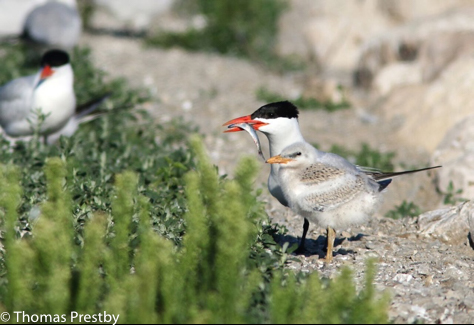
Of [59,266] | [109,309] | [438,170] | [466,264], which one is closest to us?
[109,309]

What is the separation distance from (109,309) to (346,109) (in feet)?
18.6

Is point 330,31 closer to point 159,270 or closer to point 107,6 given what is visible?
point 107,6

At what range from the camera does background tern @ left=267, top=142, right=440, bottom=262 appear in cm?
350

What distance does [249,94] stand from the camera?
8.06 meters

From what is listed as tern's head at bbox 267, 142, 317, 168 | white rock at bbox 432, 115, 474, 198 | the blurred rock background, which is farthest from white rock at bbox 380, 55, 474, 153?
tern's head at bbox 267, 142, 317, 168

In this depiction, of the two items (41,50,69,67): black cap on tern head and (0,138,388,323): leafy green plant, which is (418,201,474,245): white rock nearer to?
(0,138,388,323): leafy green plant

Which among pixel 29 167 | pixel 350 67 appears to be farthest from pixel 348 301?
pixel 350 67

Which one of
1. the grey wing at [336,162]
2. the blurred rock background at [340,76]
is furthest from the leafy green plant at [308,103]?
the grey wing at [336,162]

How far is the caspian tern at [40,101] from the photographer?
5.71m

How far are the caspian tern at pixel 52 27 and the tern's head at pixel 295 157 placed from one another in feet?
16.9

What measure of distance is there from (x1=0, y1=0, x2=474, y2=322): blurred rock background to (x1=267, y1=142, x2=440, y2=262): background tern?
654 mm

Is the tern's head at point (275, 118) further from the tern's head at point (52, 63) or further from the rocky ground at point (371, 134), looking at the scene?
the tern's head at point (52, 63)

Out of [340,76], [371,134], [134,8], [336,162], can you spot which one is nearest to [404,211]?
[336,162]

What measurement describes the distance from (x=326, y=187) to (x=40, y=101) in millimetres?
3087
